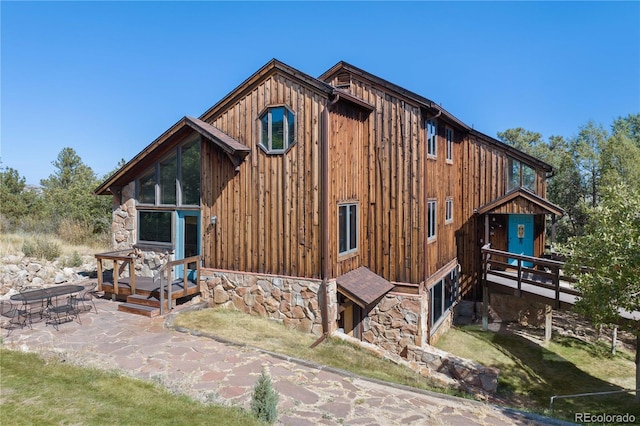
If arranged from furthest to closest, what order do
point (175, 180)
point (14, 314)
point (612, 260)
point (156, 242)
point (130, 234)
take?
point (130, 234), point (156, 242), point (175, 180), point (14, 314), point (612, 260)

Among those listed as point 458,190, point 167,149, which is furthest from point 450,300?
point 167,149

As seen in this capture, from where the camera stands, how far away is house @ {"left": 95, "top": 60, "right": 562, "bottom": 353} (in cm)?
1029

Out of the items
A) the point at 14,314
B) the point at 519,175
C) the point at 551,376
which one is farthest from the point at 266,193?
the point at 519,175

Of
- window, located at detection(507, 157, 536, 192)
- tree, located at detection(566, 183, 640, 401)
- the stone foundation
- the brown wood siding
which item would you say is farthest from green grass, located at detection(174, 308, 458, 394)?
window, located at detection(507, 157, 536, 192)

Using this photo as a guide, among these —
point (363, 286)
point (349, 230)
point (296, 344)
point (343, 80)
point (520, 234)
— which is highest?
point (343, 80)

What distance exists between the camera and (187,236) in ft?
40.2

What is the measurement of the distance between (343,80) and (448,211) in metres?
6.54

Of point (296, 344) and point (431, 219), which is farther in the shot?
point (431, 219)

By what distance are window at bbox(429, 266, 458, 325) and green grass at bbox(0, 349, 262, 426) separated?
8.79 meters

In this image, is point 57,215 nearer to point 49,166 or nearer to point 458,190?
point 49,166

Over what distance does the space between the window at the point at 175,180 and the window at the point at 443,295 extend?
27.6ft

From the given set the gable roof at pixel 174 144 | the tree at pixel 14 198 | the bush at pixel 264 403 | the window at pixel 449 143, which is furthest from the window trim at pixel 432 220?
the tree at pixel 14 198

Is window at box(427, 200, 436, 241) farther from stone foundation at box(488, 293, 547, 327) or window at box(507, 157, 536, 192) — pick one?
stone foundation at box(488, 293, 547, 327)

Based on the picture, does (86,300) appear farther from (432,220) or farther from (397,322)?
(432,220)
